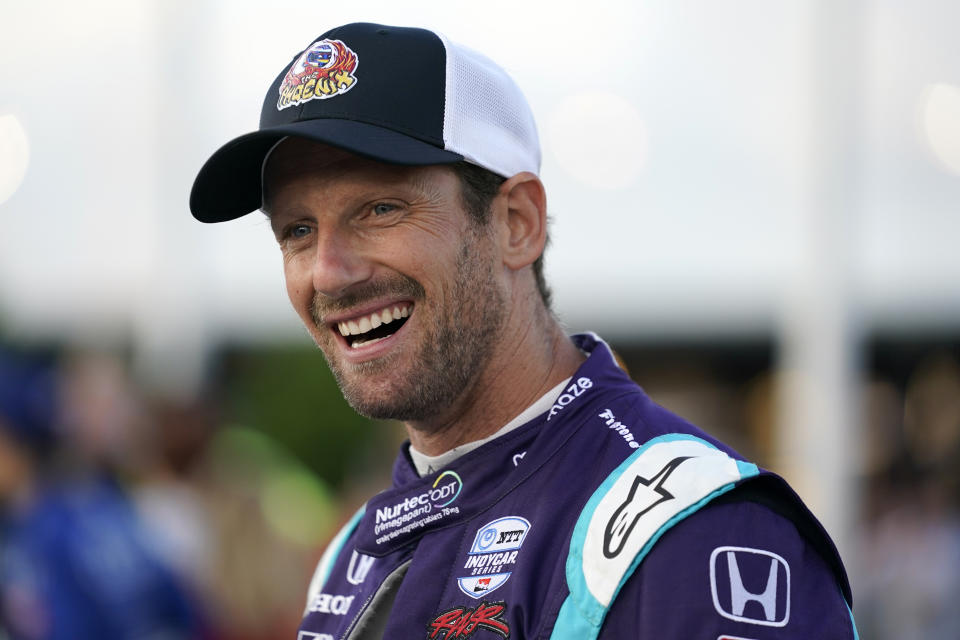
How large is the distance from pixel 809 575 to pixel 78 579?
3.60 m

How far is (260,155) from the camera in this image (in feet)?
7.23

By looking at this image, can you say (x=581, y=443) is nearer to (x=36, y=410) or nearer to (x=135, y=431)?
(x=36, y=410)

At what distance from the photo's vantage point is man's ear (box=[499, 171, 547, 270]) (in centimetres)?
223

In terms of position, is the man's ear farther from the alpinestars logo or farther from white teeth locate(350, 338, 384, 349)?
the alpinestars logo

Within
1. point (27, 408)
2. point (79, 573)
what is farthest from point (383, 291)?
point (27, 408)

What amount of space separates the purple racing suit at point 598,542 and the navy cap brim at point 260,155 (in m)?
0.51

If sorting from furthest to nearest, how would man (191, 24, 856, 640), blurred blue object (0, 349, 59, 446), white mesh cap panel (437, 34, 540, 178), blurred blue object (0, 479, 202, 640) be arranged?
blurred blue object (0, 349, 59, 446) < blurred blue object (0, 479, 202, 640) < white mesh cap panel (437, 34, 540, 178) < man (191, 24, 856, 640)

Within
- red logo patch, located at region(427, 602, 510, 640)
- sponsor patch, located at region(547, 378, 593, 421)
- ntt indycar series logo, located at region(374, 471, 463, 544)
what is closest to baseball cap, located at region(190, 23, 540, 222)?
sponsor patch, located at region(547, 378, 593, 421)

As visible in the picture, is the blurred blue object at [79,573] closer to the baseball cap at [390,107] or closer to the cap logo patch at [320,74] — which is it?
the baseball cap at [390,107]

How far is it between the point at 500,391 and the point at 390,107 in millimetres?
571

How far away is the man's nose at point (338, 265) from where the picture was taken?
2.11 m

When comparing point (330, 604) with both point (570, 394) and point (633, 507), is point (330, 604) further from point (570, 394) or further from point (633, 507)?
point (633, 507)

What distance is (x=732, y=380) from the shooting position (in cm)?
1199

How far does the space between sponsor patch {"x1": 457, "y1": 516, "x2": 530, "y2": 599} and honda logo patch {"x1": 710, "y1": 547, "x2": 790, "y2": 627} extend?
35cm
